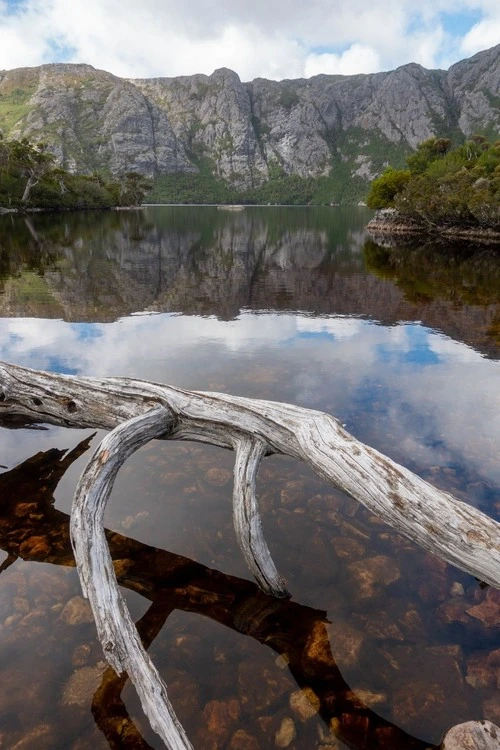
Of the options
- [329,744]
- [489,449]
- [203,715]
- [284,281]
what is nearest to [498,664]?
[329,744]

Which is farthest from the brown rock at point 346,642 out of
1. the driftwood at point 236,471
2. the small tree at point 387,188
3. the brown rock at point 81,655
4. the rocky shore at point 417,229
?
the small tree at point 387,188

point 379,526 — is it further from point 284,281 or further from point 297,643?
point 284,281

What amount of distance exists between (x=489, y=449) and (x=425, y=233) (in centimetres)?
6749

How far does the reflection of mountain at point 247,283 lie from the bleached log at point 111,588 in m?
13.8

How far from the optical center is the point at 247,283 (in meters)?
27.3

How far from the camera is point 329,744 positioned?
149 inches

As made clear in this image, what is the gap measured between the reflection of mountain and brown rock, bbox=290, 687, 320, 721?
13.5 m

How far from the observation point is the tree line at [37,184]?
316 ft

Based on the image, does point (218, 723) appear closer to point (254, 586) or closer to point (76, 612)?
point (254, 586)

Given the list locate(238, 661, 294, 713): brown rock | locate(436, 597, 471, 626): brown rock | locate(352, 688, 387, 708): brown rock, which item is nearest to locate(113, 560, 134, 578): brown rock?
locate(238, 661, 294, 713): brown rock

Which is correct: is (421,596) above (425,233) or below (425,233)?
below

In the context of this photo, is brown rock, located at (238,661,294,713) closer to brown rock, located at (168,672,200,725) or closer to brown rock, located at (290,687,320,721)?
brown rock, located at (290,687,320,721)

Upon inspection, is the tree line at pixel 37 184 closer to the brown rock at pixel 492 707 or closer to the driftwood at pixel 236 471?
the driftwood at pixel 236 471

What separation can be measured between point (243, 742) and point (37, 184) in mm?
120808
